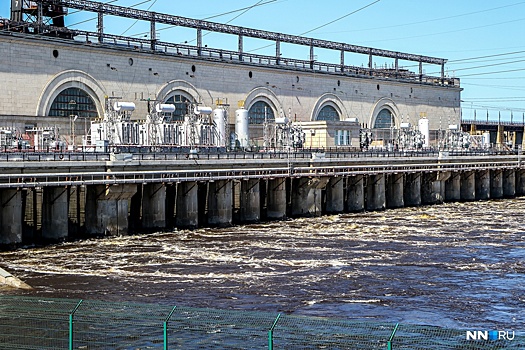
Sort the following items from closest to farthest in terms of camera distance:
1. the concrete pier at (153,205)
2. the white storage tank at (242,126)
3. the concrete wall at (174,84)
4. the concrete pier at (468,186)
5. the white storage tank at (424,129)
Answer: the concrete pier at (153,205)
the concrete wall at (174,84)
the white storage tank at (242,126)
the concrete pier at (468,186)
the white storage tank at (424,129)

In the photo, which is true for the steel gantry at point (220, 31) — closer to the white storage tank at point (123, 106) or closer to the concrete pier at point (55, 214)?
the white storage tank at point (123, 106)

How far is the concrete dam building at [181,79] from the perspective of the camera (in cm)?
6406

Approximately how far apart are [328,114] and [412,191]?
829 inches

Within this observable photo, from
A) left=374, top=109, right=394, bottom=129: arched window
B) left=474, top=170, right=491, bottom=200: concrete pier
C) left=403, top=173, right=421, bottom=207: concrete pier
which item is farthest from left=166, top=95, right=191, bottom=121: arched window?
left=374, top=109, right=394, bottom=129: arched window

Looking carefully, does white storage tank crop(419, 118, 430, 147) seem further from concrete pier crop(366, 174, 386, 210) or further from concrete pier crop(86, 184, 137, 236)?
concrete pier crop(86, 184, 137, 236)

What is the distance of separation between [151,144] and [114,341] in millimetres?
44586

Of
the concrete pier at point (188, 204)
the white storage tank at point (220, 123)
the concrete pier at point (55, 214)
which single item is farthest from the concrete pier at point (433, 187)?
the concrete pier at point (55, 214)

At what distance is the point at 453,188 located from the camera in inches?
3179

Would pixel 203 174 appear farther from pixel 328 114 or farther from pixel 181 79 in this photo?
pixel 328 114

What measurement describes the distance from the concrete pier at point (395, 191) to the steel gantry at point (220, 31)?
2087 centimetres

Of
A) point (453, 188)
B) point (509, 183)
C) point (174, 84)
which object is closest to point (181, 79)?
point (174, 84)

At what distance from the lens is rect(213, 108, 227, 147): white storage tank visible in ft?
243

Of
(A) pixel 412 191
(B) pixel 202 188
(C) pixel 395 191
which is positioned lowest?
(A) pixel 412 191

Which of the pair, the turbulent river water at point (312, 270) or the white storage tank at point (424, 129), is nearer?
the turbulent river water at point (312, 270)
